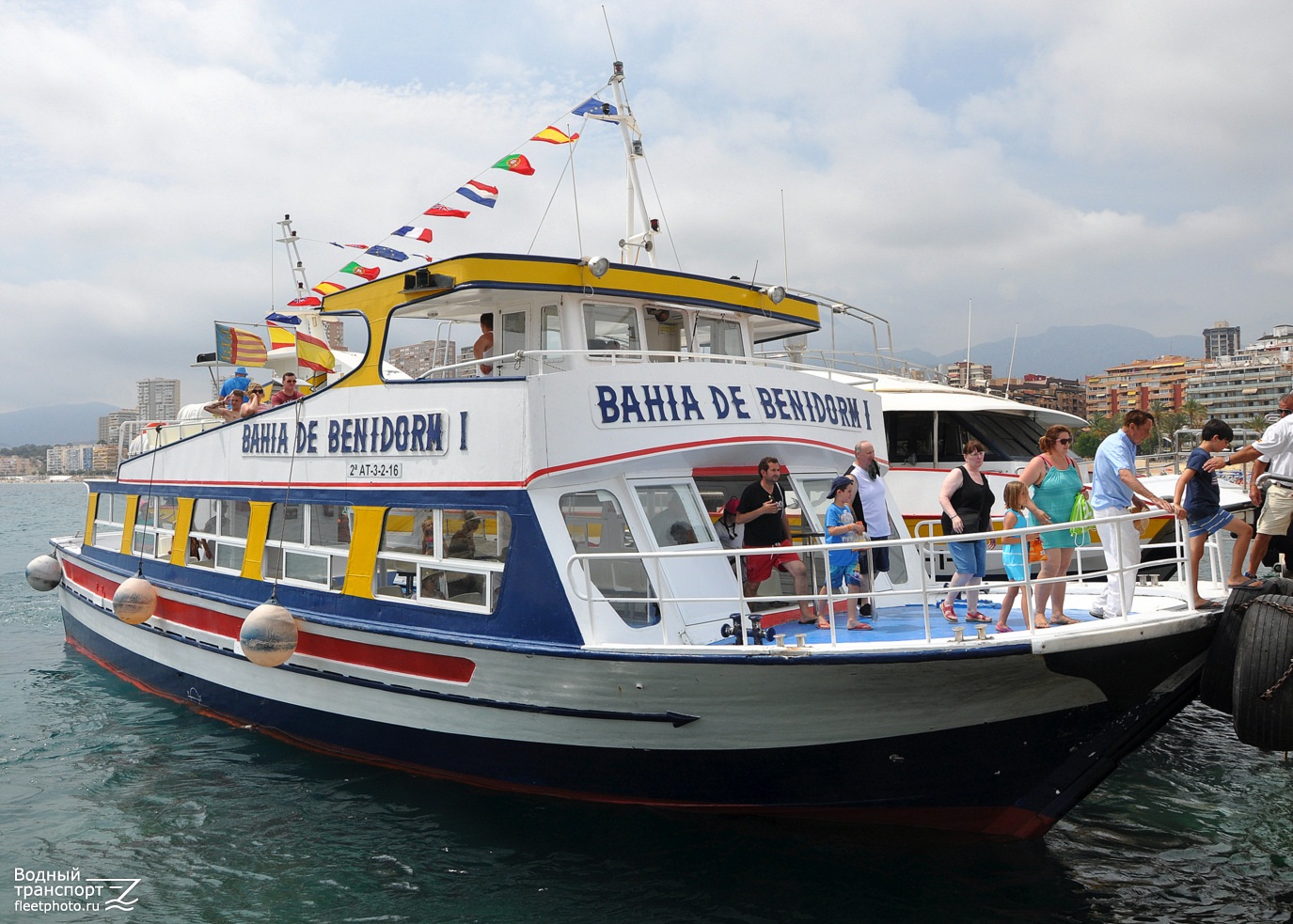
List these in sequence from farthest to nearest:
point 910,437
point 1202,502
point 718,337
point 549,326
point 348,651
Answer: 1. point 910,437
2. point 718,337
3. point 549,326
4. point 348,651
5. point 1202,502

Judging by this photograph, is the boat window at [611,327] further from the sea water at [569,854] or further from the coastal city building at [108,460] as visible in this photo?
the coastal city building at [108,460]

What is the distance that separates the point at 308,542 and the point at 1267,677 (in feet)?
24.8

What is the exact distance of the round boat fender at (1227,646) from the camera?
19.3ft

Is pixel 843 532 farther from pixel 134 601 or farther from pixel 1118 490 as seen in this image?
pixel 134 601

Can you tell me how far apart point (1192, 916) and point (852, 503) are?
362 centimetres

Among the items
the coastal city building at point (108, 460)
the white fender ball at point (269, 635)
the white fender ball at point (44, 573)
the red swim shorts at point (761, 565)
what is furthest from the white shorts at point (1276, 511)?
the white fender ball at point (44, 573)

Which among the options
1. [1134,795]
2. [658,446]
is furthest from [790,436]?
[1134,795]

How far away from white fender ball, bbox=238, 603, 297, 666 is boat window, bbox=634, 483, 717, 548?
3.27m

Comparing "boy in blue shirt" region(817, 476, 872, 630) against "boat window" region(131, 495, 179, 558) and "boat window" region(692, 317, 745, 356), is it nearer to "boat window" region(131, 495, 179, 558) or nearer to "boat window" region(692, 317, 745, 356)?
"boat window" region(692, 317, 745, 356)

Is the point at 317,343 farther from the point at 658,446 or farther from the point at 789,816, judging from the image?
the point at 789,816

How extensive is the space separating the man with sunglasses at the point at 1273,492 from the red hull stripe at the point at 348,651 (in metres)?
5.58

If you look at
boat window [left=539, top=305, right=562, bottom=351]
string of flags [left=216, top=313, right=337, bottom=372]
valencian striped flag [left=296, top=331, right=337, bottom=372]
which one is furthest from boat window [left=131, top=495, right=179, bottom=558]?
boat window [left=539, top=305, right=562, bottom=351]

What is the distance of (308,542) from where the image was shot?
8.98 m

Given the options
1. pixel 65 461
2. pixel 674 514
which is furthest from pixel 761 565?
pixel 65 461
